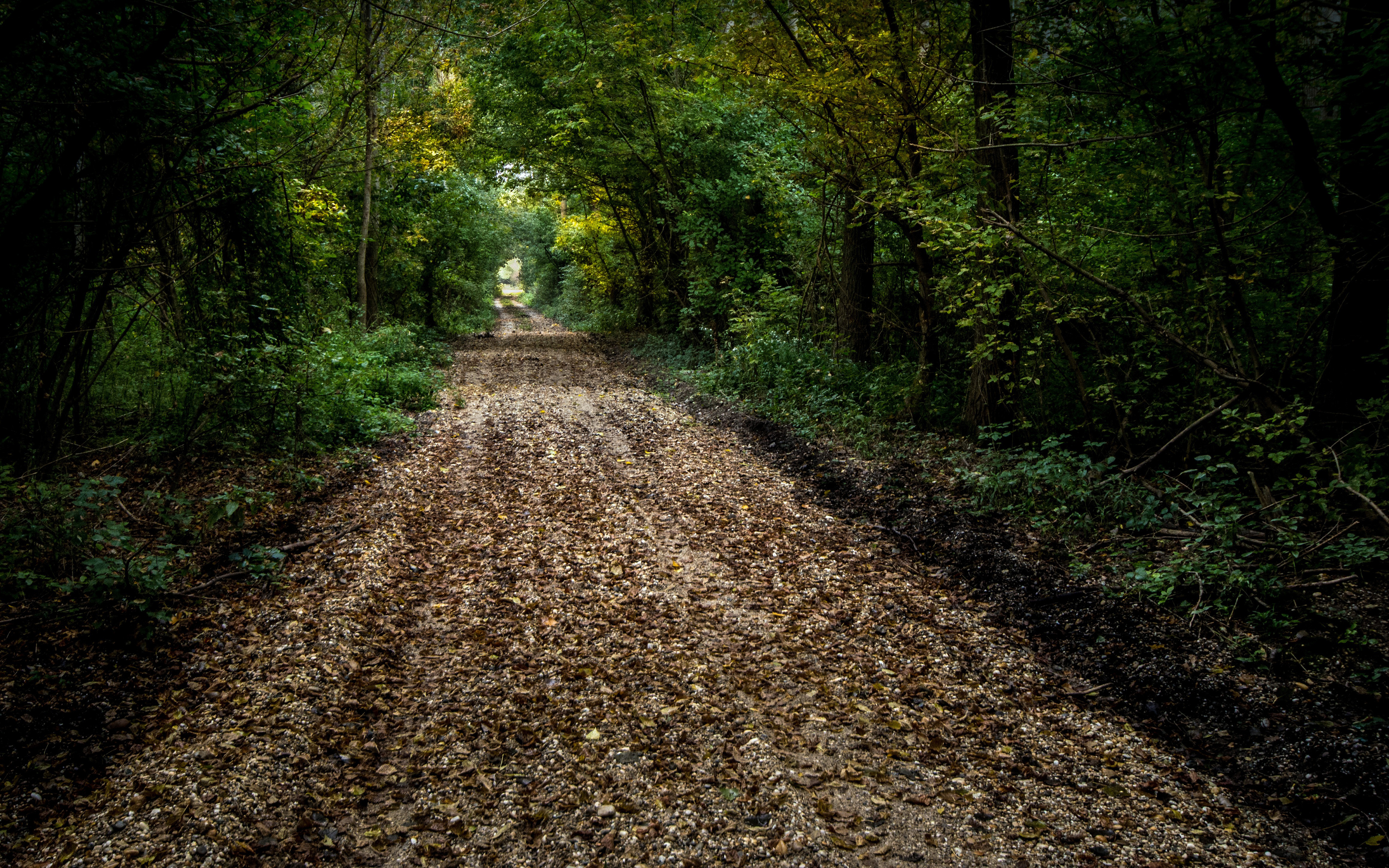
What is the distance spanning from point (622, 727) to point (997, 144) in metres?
6.41

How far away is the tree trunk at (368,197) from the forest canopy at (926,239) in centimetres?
25

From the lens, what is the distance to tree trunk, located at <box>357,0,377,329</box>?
11.5m

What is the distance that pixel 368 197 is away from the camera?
15.1 m

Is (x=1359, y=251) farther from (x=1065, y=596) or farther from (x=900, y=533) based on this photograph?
(x=900, y=533)

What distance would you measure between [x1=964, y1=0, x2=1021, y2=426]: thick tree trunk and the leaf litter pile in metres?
2.78

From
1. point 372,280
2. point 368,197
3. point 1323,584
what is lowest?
point 1323,584

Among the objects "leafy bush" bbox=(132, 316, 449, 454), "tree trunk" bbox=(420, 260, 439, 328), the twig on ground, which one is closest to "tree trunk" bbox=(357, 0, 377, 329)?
"leafy bush" bbox=(132, 316, 449, 454)

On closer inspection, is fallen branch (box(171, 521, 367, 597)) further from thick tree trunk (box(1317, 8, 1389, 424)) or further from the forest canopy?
thick tree trunk (box(1317, 8, 1389, 424))

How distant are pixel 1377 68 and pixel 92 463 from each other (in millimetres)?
10255

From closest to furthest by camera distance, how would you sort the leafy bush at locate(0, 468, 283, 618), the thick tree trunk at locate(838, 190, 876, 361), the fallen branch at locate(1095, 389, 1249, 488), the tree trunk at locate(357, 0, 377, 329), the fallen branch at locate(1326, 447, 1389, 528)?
the fallen branch at locate(1326, 447, 1389, 528), the leafy bush at locate(0, 468, 283, 618), the fallen branch at locate(1095, 389, 1249, 488), the thick tree trunk at locate(838, 190, 876, 361), the tree trunk at locate(357, 0, 377, 329)

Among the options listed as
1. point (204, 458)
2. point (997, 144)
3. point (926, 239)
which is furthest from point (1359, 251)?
point (204, 458)

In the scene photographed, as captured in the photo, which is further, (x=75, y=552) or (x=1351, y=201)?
(x=1351, y=201)

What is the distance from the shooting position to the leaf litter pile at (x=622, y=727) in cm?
303

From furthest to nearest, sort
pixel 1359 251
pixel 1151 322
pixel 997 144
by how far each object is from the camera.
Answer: pixel 997 144
pixel 1151 322
pixel 1359 251
